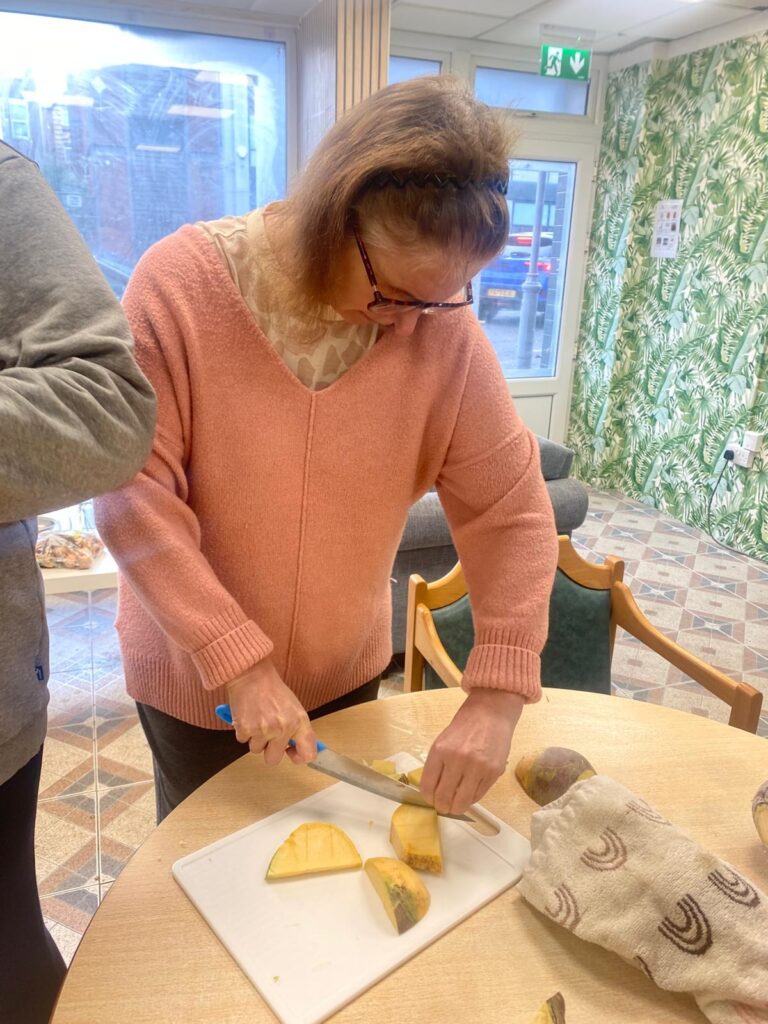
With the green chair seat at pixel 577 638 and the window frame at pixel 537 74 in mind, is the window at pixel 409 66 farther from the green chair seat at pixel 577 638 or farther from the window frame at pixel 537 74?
the green chair seat at pixel 577 638

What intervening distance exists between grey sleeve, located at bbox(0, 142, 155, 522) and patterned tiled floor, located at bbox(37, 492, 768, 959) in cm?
132

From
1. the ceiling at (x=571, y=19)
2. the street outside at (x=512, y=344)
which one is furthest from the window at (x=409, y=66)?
the street outside at (x=512, y=344)

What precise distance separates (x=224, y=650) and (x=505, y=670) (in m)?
0.34

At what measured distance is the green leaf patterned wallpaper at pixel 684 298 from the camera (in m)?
3.72

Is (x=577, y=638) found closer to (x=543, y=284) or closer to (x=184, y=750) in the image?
(x=184, y=750)

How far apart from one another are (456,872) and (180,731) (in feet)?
1.41

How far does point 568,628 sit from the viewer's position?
66.5 inches

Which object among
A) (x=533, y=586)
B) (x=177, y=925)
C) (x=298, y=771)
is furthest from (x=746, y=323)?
(x=177, y=925)

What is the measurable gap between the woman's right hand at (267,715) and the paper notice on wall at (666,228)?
4073 mm

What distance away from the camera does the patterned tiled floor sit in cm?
177

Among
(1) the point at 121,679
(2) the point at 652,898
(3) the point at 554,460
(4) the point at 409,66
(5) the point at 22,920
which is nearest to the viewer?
(2) the point at 652,898

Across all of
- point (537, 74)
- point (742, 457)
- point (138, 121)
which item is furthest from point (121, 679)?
point (537, 74)

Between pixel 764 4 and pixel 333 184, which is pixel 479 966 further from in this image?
pixel 764 4

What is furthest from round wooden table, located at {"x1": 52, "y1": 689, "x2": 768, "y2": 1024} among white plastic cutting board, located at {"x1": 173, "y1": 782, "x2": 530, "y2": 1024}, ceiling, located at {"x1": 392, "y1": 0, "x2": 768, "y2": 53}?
ceiling, located at {"x1": 392, "y1": 0, "x2": 768, "y2": 53}
